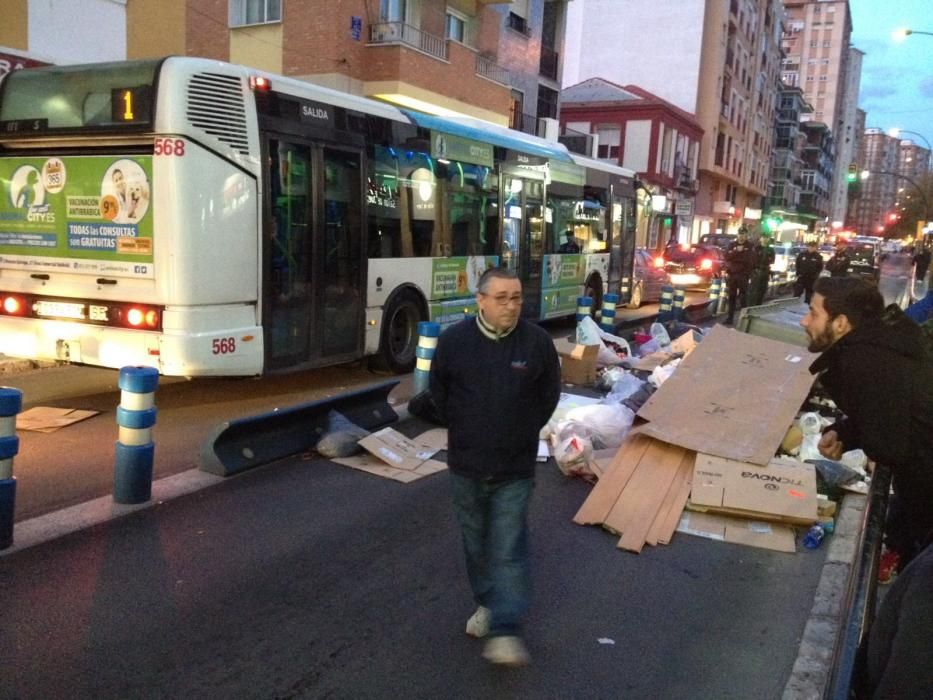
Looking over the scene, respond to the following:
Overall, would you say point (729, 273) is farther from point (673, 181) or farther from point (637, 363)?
point (673, 181)

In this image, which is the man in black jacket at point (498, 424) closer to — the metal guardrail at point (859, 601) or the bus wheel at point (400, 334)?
the metal guardrail at point (859, 601)

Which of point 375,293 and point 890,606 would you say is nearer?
point 890,606

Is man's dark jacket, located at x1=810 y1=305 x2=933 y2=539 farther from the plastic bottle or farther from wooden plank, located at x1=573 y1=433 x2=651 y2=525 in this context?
wooden plank, located at x1=573 y1=433 x2=651 y2=525

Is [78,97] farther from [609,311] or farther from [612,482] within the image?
[609,311]

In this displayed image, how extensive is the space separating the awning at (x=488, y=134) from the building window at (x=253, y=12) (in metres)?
11.4

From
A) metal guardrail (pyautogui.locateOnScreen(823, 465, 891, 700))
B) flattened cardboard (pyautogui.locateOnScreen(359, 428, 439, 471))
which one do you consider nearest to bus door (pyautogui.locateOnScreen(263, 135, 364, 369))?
flattened cardboard (pyautogui.locateOnScreen(359, 428, 439, 471))

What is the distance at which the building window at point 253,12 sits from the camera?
2169 cm

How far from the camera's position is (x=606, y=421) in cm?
705

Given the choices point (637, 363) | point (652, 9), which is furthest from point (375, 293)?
point (652, 9)

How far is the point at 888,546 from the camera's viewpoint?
4121 millimetres

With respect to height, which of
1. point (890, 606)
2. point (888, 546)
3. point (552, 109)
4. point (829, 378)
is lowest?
point (888, 546)

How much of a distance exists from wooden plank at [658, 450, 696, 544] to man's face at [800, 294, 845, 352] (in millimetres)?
1976

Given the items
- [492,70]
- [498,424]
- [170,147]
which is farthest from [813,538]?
[492,70]

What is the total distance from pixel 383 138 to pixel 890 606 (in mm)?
8410
